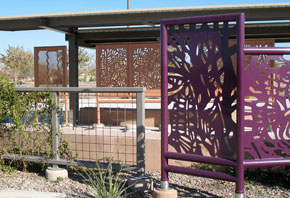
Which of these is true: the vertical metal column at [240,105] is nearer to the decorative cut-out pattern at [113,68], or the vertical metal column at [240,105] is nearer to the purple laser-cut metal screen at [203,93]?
the purple laser-cut metal screen at [203,93]

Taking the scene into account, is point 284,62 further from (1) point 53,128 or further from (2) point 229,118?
(1) point 53,128

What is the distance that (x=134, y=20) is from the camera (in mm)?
7328

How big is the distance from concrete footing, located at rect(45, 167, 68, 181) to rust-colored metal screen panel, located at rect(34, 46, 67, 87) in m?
4.13

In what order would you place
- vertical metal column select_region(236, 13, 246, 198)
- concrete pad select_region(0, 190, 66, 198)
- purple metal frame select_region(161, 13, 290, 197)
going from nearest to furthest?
vertical metal column select_region(236, 13, 246, 198), purple metal frame select_region(161, 13, 290, 197), concrete pad select_region(0, 190, 66, 198)

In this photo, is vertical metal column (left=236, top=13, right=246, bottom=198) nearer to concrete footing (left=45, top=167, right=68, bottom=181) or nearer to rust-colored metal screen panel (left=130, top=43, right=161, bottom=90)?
concrete footing (left=45, top=167, right=68, bottom=181)

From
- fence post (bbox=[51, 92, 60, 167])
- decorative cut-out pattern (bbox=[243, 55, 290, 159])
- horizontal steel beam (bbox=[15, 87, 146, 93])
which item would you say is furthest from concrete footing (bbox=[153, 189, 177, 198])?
fence post (bbox=[51, 92, 60, 167])

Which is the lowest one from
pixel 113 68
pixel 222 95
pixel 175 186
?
pixel 175 186

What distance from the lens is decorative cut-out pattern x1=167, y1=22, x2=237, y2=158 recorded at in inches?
→ 152

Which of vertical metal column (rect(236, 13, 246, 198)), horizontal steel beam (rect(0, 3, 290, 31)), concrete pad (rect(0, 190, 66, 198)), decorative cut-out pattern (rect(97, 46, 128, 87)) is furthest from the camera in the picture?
decorative cut-out pattern (rect(97, 46, 128, 87))

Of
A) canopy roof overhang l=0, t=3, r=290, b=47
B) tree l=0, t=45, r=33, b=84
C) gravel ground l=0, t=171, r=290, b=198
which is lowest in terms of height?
gravel ground l=0, t=171, r=290, b=198

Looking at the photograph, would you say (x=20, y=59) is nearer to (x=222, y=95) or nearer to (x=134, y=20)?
(x=134, y=20)

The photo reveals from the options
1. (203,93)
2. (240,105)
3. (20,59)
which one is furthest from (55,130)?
(20,59)

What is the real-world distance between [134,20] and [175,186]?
3834mm

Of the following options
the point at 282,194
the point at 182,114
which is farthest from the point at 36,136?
the point at 282,194
